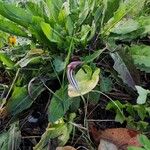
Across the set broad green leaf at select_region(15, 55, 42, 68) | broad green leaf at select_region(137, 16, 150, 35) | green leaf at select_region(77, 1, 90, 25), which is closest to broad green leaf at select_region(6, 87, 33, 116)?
broad green leaf at select_region(15, 55, 42, 68)

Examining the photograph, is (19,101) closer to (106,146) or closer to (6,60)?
(6,60)

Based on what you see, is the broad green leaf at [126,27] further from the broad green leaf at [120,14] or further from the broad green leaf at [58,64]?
the broad green leaf at [58,64]

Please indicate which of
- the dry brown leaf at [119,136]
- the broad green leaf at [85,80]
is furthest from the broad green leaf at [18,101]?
the dry brown leaf at [119,136]

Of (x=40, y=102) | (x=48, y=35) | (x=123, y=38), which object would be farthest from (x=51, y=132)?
(x=123, y=38)

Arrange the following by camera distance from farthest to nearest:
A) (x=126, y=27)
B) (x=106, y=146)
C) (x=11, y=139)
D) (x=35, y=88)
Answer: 1. (x=126, y=27)
2. (x=35, y=88)
3. (x=11, y=139)
4. (x=106, y=146)

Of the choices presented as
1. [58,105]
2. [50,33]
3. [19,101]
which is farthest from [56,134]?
[50,33]

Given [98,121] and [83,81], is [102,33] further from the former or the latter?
[98,121]

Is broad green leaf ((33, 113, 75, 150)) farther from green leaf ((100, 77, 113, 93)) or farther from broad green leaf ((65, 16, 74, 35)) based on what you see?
broad green leaf ((65, 16, 74, 35))
